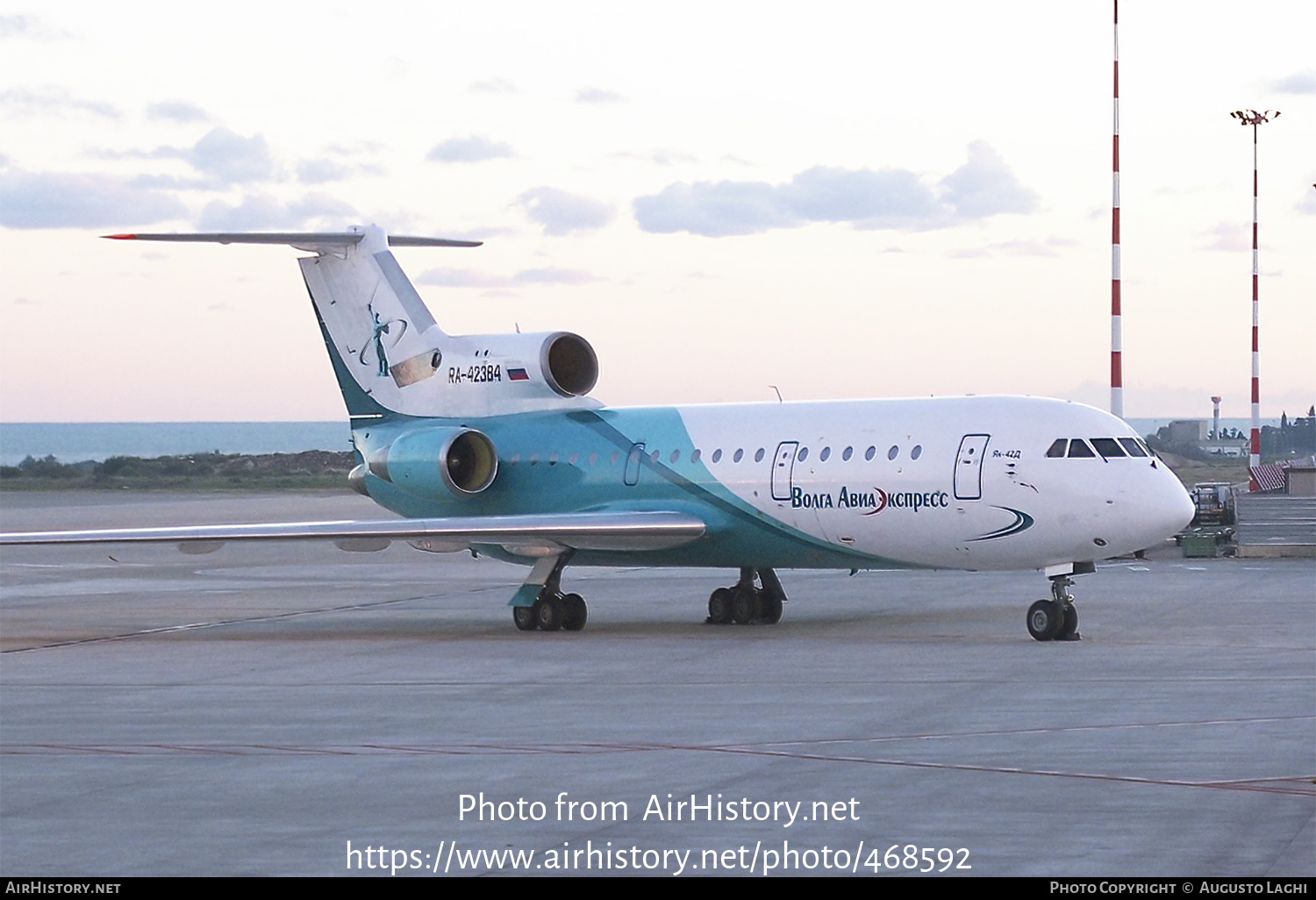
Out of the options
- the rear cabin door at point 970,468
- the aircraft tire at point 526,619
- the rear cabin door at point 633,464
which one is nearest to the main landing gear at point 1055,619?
the rear cabin door at point 970,468

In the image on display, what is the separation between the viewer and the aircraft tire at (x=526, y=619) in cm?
2533

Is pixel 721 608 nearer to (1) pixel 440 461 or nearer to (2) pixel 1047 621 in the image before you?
(1) pixel 440 461

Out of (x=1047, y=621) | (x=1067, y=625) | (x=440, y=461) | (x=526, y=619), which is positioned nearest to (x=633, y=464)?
(x=526, y=619)

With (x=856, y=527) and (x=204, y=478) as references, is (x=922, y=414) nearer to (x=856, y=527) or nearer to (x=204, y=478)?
(x=856, y=527)

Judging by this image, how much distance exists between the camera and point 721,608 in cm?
2612

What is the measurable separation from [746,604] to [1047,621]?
17.3ft

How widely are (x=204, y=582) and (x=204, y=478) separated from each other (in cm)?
6716

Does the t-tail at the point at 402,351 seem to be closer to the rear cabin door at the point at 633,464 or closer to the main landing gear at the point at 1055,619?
the rear cabin door at the point at 633,464

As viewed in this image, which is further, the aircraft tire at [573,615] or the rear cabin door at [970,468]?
the aircraft tire at [573,615]

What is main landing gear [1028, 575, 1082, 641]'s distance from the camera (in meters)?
21.9

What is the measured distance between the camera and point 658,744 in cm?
1403

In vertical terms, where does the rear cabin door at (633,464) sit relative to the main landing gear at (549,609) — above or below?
above

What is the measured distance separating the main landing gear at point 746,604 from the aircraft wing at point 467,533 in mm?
1243

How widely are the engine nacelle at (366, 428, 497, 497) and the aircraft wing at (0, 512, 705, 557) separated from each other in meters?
1.78
